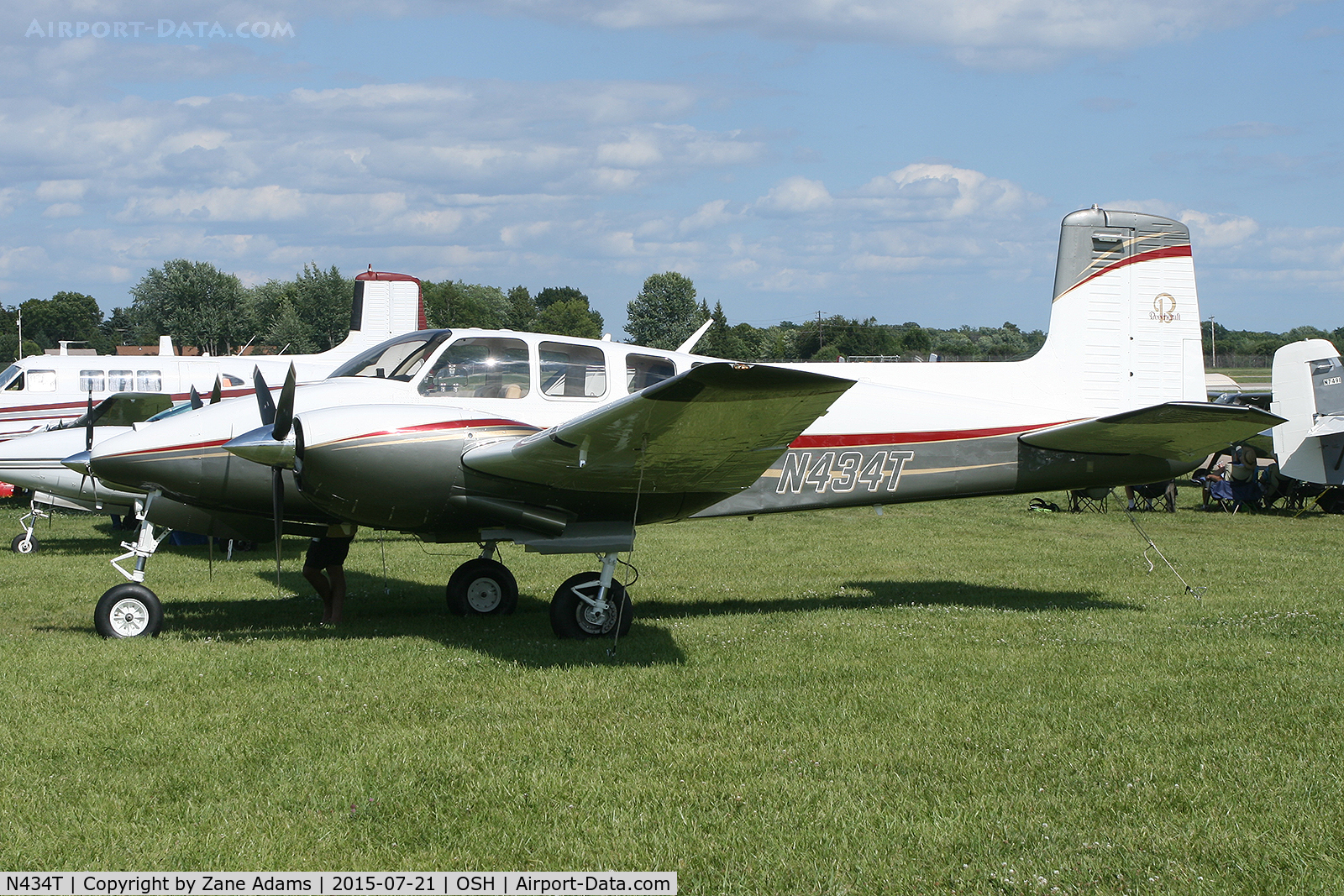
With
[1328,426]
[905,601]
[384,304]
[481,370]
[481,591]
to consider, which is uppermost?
[384,304]

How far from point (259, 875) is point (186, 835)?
1.70ft

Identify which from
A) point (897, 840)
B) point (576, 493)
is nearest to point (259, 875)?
point (897, 840)

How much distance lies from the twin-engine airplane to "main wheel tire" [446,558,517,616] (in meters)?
0.02

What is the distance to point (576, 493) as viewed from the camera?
7719 mm

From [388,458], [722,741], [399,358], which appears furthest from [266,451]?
[722,741]

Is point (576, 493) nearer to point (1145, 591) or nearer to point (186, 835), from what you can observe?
point (186, 835)

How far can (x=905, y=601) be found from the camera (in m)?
9.70

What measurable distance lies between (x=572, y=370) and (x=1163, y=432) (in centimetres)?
522

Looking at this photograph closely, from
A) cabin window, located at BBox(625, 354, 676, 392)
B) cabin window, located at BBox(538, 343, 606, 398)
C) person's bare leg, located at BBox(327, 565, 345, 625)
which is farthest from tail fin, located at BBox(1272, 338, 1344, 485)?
person's bare leg, located at BBox(327, 565, 345, 625)

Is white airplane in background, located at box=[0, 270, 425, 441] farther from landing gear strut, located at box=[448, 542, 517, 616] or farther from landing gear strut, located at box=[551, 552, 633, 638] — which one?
landing gear strut, located at box=[551, 552, 633, 638]

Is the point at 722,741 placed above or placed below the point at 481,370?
below

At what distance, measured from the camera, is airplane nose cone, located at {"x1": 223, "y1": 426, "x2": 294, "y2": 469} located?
6938 mm

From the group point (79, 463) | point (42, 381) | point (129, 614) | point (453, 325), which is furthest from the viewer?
point (453, 325)

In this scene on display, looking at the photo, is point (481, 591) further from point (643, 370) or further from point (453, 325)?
point (453, 325)
